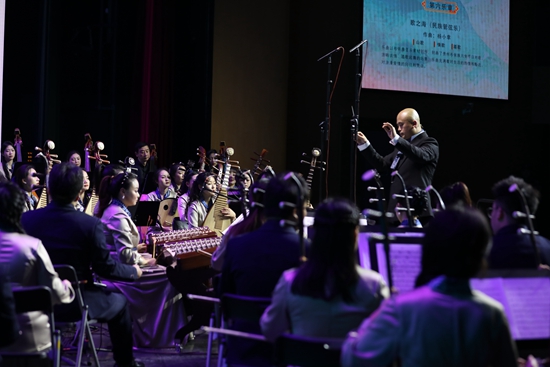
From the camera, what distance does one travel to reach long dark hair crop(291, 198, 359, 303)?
2.18 metres

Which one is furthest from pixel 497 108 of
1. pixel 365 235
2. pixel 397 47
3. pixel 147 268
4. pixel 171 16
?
pixel 365 235

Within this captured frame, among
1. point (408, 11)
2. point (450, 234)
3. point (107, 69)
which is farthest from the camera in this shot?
point (107, 69)

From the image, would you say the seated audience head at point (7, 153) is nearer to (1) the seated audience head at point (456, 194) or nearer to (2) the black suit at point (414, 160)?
(2) the black suit at point (414, 160)

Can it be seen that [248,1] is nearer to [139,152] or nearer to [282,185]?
[139,152]

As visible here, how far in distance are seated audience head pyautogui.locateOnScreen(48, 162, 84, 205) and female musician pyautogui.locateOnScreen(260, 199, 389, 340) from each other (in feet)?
5.94

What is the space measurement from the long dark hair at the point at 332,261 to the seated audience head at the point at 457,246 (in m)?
0.43

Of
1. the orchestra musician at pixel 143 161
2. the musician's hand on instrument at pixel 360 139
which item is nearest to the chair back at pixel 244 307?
the musician's hand on instrument at pixel 360 139

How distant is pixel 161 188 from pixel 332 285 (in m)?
5.78

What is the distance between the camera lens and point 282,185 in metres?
2.78

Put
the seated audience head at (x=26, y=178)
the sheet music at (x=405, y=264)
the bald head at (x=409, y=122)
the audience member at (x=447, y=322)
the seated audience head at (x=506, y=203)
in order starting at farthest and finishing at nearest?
the seated audience head at (x=26, y=178) < the bald head at (x=409, y=122) < the seated audience head at (x=506, y=203) < the sheet music at (x=405, y=264) < the audience member at (x=447, y=322)

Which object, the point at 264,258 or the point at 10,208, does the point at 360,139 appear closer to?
the point at 264,258

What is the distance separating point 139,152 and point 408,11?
399 cm

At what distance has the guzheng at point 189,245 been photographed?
442 cm

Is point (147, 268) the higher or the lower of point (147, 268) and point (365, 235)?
the lower
